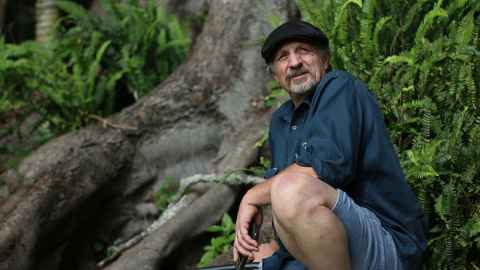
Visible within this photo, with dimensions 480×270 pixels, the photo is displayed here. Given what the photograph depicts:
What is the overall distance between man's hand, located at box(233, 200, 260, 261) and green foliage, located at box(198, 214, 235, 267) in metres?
Result: 1.43

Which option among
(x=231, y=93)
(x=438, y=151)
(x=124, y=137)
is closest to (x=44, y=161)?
(x=124, y=137)

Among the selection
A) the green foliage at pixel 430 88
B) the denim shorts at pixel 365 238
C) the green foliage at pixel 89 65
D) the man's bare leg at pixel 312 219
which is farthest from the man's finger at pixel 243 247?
the green foliage at pixel 89 65

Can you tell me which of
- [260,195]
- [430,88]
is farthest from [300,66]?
[430,88]

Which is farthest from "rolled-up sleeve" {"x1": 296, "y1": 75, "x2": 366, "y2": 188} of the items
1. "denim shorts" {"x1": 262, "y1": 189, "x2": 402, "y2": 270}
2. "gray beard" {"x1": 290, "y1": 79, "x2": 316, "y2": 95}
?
"gray beard" {"x1": 290, "y1": 79, "x2": 316, "y2": 95}

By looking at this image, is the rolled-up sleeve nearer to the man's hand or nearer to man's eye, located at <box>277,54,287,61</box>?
man's eye, located at <box>277,54,287,61</box>

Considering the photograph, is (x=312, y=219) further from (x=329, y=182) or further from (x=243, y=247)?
(x=243, y=247)

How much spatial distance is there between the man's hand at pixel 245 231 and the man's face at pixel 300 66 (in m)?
0.69

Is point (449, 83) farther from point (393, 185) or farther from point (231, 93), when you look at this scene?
point (231, 93)

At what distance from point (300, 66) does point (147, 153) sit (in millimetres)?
2806

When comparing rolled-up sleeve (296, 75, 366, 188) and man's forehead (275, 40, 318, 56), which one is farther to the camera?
man's forehead (275, 40, 318, 56)

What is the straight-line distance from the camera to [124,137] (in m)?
6.18

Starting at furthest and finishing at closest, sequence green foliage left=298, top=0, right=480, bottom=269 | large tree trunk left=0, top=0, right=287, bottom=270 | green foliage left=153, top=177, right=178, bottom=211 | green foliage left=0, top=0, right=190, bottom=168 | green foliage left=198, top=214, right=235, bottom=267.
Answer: green foliage left=0, top=0, right=190, bottom=168, green foliage left=153, top=177, right=178, bottom=211, large tree trunk left=0, top=0, right=287, bottom=270, green foliage left=198, top=214, right=235, bottom=267, green foliage left=298, top=0, right=480, bottom=269

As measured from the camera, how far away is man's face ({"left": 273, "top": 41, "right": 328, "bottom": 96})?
375 cm

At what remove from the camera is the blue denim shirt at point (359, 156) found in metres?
3.30
